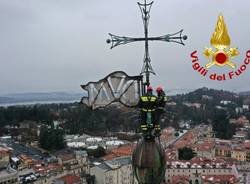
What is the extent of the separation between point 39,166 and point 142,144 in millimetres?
32644

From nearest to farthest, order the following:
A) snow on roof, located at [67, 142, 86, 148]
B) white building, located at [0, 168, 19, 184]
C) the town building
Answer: white building, located at [0, 168, 19, 184], the town building, snow on roof, located at [67, 142, 86, 148]

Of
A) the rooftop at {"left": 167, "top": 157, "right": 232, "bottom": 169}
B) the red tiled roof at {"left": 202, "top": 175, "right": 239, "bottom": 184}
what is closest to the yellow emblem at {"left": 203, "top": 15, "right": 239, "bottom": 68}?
the red tiled roof at {"left": 202, "top": 175, "right": 239, "bottom": 184}

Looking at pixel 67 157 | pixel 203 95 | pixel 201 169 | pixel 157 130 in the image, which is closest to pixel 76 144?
pixel 67 157

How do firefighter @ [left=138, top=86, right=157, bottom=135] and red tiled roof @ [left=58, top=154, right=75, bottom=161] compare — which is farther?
red tiled roof @ [left=58, top=154, right=75, bottom=161]

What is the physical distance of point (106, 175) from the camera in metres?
32.5

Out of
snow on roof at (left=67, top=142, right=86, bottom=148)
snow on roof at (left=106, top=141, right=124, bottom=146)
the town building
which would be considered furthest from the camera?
snow on roof at (left=106, top=141, right=124, bottom=146)

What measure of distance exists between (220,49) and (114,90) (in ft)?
3.03

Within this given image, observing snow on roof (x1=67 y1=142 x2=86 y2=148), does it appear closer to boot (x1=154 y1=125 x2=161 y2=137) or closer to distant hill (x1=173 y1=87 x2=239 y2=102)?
boot (x1=154 y1=125 x2=161 y2=137)

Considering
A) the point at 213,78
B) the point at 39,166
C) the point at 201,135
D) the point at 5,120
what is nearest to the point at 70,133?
the point at 5,120

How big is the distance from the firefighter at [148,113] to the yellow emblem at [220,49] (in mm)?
808

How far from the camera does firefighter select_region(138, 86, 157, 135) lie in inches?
104

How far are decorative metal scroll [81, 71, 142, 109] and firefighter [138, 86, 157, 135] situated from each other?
13cm

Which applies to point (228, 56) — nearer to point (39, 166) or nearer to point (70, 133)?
point (39, 166)

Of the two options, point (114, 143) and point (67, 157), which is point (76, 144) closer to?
point (114, 143)
